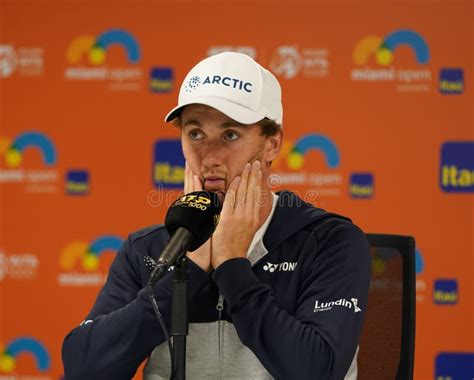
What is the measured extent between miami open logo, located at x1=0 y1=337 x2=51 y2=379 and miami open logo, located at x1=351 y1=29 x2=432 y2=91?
2.22 meters

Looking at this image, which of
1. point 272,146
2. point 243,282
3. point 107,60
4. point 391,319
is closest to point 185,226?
point 243,282

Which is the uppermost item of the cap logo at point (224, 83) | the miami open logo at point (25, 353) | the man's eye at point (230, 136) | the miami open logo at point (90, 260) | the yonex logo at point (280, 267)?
the cap logo at point (224, 83)

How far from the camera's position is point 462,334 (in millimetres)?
3867

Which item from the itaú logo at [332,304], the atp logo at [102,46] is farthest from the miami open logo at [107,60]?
the itaú logo at [332,304]

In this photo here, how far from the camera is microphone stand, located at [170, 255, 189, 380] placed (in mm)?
1278

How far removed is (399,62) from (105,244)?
1.78m

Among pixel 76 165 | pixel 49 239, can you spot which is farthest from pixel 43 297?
pixel 76 165

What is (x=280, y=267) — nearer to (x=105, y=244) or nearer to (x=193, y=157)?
(x=193, y=157)

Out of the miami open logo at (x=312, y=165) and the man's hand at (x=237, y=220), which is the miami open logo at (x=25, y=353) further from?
the man's hand at (x=237, y=220)

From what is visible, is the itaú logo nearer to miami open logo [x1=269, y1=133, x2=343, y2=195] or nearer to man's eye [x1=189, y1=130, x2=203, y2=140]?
man's eye [x1=189, y1=130, x2=203, y2=140]

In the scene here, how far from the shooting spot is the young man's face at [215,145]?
1.72 metres

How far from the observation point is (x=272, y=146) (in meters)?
1.84

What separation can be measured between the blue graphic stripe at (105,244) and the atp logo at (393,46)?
159 centimetres

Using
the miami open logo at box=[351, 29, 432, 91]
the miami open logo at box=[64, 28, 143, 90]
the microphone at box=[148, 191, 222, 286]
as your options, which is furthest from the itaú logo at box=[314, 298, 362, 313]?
the miami open logo at box=[64, 28, 143, 90]
